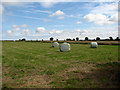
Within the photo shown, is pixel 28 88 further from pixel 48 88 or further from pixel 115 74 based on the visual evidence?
pixel 115 74

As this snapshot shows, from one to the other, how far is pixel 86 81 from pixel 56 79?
1.87 meters

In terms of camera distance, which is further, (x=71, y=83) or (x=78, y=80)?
(x=78, y=80)

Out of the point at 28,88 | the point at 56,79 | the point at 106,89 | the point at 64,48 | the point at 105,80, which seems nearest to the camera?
the point at 106,89

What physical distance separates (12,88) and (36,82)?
1.37 m

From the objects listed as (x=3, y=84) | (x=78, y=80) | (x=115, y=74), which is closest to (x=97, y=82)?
(x=78, y=80)

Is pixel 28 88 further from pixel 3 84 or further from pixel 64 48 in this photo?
pixel 64 48

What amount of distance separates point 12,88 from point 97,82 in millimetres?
4739

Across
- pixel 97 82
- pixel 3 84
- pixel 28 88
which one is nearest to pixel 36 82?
pixel 28 88

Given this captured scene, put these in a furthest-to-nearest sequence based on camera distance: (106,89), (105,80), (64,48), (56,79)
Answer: (64,48), (56,79), (105,80), (106,89)

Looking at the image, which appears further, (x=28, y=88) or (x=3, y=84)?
(x=3, y=84)

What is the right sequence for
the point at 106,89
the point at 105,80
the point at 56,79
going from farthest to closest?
the point at 56,79 < the point at 105,80 < the point at 106,89

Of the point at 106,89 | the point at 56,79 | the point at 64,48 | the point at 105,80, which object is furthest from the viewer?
the point at 64,48

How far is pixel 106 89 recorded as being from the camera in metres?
6.09

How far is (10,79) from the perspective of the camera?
26.8 ft
